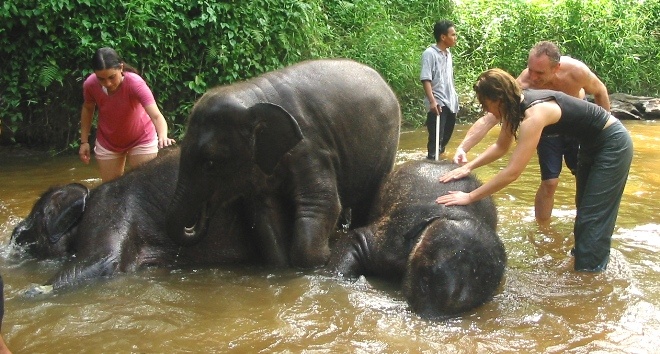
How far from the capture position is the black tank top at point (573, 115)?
15.8 ft

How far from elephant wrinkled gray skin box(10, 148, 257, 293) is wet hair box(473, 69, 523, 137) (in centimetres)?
203

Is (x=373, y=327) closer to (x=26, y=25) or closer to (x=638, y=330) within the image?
(x=638, y=330)

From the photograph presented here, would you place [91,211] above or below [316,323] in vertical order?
above

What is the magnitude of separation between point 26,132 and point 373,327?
25.6 feet

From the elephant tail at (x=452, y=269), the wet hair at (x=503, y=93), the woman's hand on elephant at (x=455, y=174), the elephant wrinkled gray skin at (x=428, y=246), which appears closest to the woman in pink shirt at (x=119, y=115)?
the elephant wrinkled gray skin at (x=428, y=246)

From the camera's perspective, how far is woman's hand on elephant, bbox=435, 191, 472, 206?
4.64m

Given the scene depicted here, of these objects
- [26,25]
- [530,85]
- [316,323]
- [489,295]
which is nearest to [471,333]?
[489,295]

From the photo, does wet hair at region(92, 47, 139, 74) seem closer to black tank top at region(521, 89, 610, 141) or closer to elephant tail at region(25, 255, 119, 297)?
elephant tail at region(25, 255, 119, 297)

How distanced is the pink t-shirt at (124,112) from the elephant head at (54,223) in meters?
0.90

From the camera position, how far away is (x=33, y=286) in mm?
4789

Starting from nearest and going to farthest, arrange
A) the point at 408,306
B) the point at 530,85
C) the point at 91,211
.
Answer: the point at 408,306
the point at 91,211
the point at 530,85

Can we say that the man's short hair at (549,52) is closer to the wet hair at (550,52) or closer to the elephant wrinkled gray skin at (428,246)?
the wet hair at (550,52)

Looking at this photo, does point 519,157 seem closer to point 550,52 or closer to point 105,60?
point 550,52

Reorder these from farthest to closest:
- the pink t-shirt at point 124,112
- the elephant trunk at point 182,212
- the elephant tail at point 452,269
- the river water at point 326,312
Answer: the pink t-shirt at point 124,112, the elephant trunk at point 182,212, the elephant tail at point 452,269, the river water at point 326,312
